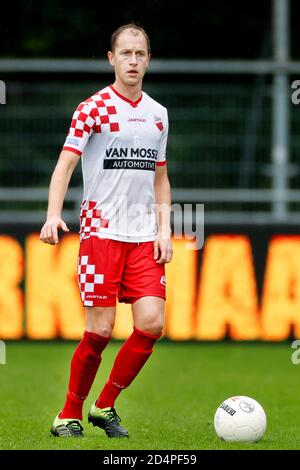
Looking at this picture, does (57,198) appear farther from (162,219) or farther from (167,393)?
(167,393)

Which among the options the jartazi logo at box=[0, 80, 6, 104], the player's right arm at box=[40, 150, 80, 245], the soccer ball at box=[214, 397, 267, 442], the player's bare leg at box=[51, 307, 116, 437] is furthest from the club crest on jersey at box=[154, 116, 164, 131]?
the jartazi logo at box=[0, 80, 6, 104]

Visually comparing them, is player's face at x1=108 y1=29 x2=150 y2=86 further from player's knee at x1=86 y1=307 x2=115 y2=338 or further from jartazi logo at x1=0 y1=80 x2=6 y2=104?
jartazi logo at x1=0 y1=80 x2=6 y2=104

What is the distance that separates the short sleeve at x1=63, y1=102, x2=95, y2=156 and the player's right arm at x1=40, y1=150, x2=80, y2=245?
0.04 metres

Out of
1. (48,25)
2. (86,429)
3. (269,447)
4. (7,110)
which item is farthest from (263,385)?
(48,25)

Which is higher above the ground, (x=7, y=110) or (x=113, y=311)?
(x=7, y=110)

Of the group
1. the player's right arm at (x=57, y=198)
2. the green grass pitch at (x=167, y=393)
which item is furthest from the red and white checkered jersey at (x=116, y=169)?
the green grass pitch at (x=167, y=393)

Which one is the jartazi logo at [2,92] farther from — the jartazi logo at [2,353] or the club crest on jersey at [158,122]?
the club crest on jersey at [158,122]

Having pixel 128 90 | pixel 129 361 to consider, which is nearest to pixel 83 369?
pixel 129 361

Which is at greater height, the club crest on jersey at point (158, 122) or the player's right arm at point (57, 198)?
the club crest on jersey at point (158, 122)

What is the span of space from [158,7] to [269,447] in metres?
12.8

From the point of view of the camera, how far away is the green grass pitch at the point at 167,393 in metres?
7.39

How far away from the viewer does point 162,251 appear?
7.52 m
